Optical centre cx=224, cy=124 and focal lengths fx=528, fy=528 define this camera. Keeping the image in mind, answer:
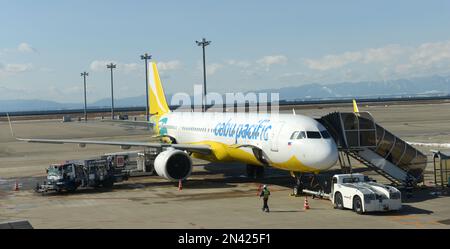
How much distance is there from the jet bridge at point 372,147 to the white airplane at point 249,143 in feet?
8.12

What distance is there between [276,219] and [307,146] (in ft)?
17.9

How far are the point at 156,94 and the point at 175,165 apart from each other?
19.4 metres

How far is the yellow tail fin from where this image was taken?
51125mm

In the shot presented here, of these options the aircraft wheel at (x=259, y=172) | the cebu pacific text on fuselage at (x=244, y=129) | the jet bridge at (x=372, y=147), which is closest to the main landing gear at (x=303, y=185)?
the jet bridge at (x=372, y=147)

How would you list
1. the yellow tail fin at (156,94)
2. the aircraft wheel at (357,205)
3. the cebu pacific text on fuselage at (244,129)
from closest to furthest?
the aircraft wheel at (357,205) < the cebu pacific text on fuselage at (244,129) < the yellow tail fin at (156,94)

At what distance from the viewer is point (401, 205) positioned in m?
24.3

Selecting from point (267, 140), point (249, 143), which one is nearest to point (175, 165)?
point (249, 143)

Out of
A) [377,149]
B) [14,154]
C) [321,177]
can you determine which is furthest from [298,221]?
[14,154]

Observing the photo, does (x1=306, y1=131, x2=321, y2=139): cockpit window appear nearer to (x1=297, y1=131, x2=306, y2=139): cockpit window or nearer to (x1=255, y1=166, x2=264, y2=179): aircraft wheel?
(x1=297, y1=131, x2=306, y2=139): cockpit window

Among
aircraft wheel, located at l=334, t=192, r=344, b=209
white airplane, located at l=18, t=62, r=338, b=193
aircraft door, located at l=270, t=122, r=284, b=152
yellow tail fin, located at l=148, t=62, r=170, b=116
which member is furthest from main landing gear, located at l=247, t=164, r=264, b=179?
yellow tail fin, located at l=148, t=62, r=170, b=116

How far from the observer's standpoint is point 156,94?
5175cm

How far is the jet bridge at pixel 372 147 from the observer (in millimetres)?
30109

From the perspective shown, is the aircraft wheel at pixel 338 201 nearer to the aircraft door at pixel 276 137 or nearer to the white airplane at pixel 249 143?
the white airplane at pixel 249 143
